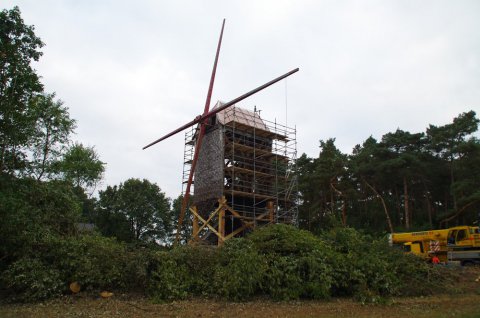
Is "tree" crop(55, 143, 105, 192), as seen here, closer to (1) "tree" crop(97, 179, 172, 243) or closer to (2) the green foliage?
(1) "tree" crop(97, 179, 172, 243)

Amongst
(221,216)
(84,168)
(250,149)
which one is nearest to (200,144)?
(250,149)

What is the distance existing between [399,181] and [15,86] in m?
30.4

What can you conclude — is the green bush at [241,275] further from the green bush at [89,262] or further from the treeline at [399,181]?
the treeline at [399,181]

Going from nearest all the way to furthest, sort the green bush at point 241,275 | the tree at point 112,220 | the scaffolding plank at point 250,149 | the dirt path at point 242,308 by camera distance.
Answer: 1. the dirt path at point 242,308
2. the green bush at point 241,275
3. the scaffolding plank at point 250,149
4. the tree at point 112,220

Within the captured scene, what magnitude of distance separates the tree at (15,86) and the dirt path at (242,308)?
475 cm

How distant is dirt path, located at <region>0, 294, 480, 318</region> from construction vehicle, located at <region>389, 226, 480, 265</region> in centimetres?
971

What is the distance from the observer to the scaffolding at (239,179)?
2529cm

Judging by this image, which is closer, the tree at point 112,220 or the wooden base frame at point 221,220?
the wooden base frame at point 221,220

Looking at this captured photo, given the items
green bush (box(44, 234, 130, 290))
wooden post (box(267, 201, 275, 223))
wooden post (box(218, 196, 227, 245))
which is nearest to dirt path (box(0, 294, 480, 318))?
green bush (box(44, 234, 130, 290))

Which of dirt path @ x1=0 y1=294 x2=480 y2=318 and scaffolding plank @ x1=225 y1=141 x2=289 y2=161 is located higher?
scaffolding plank @ x1=225 y1=141 x2=289 y2=161

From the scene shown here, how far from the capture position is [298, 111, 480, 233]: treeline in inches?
1120

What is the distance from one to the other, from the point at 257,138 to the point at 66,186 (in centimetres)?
1562

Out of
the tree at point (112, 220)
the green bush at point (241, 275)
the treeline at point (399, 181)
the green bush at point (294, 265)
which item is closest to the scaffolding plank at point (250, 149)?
the treeline at point (399, 181)

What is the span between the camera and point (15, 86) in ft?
37.8
